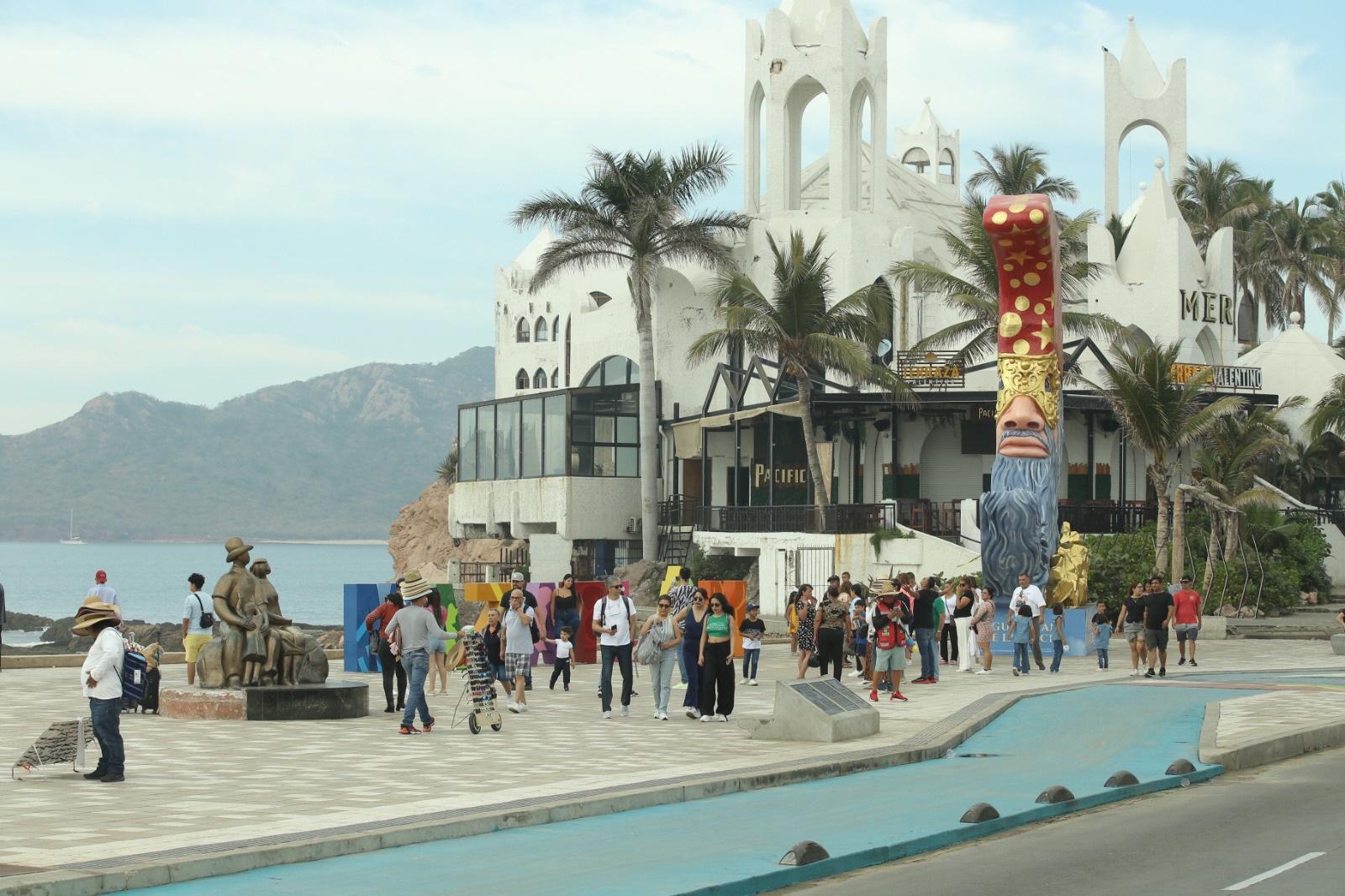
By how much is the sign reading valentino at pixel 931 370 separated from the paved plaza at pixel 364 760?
20.1m

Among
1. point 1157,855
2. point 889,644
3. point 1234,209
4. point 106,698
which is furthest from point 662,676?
point 1234,209

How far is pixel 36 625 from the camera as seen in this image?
3250 inches

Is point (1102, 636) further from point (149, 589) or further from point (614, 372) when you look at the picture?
point (149, 589)

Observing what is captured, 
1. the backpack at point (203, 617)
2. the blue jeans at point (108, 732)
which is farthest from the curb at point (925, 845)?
the backpack at point (203, 617)

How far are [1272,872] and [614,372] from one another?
1774 inches

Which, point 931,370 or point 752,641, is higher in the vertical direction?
point 931,370

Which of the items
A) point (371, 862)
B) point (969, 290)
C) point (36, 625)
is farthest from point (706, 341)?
point (36, 625)

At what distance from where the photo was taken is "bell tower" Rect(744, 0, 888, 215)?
50.4m

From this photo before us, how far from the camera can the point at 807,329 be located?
4316cm

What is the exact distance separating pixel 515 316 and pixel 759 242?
1838 cm

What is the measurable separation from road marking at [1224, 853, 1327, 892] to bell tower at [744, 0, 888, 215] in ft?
132

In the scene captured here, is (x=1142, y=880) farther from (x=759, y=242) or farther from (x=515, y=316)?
(x=515, y=316)

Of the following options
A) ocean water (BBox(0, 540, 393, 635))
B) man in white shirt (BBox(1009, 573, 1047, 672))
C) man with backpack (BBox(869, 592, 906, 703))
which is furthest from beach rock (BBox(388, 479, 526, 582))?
man with backpack (BBox(869, 592, 906, 703))

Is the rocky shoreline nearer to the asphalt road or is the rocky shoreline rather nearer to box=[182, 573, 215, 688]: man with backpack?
box=[182, 573, 215, 688]: man with backpack
